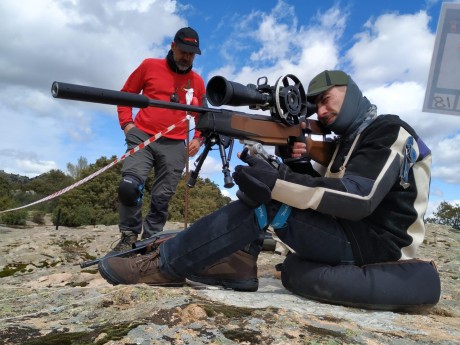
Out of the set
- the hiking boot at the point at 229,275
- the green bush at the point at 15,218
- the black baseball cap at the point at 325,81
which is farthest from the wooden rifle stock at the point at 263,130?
the green bush at the point at 15,218

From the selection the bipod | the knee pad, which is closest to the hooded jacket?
the bipod

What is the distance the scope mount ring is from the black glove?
2.36ft

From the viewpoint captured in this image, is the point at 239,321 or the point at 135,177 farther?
the point at 135,177

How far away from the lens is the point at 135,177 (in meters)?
4.44

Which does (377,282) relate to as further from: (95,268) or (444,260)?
(444,260)

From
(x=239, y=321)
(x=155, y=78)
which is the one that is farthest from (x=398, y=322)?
(x=155, y=78)

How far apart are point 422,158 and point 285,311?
142 cm

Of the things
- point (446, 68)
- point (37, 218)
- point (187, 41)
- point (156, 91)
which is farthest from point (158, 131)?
point (37, 218)

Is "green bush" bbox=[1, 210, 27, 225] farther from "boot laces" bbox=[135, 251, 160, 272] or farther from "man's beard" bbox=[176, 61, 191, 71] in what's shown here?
"boot laces" bbox=[135, 251, 160, 272]

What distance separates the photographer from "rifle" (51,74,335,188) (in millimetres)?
2875

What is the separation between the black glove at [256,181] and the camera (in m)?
2.54

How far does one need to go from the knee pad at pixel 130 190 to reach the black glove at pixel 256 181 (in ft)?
6.55

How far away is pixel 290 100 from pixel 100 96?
4.65ft

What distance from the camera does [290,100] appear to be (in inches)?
127
